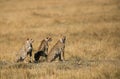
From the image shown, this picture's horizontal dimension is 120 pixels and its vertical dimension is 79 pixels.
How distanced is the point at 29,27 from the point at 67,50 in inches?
Answer: 381

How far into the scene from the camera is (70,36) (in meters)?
23.2

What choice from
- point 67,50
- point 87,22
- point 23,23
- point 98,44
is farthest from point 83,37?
point 23,23

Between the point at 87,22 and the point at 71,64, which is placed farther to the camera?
the point at 87,22

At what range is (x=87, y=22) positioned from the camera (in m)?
28.6

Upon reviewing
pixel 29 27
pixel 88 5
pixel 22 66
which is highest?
pixel 88 5

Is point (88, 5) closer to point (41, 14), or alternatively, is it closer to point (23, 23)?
point (41, 14)

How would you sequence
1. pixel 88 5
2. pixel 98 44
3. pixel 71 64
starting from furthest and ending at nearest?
pixel 88 5
pixel 98 44
pixel 71 64

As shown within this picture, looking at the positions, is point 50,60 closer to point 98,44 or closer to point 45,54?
point 45,54

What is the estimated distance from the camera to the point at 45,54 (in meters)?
15.3

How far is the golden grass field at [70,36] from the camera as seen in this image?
12727 mm

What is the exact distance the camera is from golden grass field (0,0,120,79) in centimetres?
1273

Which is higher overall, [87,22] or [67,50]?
[87,22]

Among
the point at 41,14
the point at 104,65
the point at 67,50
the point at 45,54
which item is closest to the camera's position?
the point at 104,65

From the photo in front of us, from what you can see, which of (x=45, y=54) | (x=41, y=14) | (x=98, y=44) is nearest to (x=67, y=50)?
(x=98, y=44)
